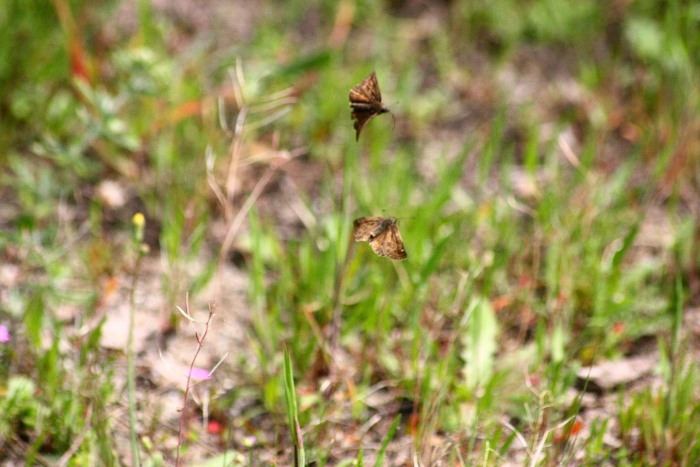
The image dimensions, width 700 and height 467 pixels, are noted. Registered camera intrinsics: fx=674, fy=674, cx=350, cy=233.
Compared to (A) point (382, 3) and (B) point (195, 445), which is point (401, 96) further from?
(B) point (195, 445)

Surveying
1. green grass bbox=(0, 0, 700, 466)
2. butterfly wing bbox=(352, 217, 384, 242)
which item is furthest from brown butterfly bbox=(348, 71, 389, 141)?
green grass bbox=(0, 0, 700, 466)

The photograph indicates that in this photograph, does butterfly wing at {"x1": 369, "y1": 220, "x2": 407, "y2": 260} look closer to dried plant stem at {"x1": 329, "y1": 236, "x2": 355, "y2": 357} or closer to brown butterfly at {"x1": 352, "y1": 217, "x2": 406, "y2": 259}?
brown butterfly at {"x1": 352, "y1": 217, "x2": 406, "y2": 259}

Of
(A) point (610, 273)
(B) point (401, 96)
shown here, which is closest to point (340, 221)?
(A) point (610, 273)

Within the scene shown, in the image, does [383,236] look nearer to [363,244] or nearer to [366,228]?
[366,228]

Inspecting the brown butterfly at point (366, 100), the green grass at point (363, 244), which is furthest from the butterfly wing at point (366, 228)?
the green grass at point (363, 244)

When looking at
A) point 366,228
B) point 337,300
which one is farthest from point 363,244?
point 366,228

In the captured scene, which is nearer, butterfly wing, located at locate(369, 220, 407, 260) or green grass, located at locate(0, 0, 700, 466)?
butterfly wing, located at locate(369, 220, 407, 260)

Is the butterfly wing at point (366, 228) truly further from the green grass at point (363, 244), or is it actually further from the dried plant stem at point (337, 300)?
the dried plant stem at point (337, 300)
